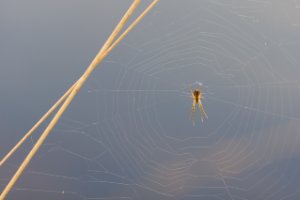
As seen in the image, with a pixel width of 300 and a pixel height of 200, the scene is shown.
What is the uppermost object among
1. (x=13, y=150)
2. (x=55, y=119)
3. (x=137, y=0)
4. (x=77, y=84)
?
(x=137, y=0)

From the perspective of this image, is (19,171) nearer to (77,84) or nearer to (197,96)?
(77,84)

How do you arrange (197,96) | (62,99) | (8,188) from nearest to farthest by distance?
(8,188) → (62,99) → (197,96)

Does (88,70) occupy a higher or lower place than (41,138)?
higher

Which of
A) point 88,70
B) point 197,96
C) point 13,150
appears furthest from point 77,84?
point 197,96

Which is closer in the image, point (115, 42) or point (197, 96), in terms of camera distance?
point (115, 42)

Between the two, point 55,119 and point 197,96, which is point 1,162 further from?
point 197,96

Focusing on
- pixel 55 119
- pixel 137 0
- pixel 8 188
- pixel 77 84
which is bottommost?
pixel 8 188

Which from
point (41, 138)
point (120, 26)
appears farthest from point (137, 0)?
point (41, 138)

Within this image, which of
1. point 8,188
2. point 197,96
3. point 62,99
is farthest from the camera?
point 197,96

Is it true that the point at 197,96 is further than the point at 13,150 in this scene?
Yes
